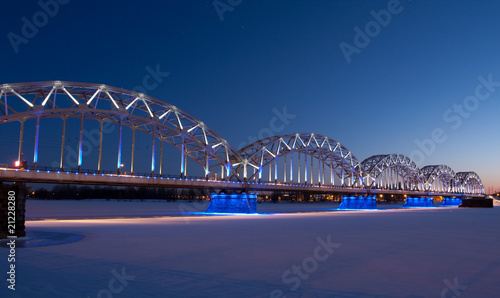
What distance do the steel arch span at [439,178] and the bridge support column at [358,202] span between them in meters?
70.7

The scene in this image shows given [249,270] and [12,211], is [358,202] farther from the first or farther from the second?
[249,270]

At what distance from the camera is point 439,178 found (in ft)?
604

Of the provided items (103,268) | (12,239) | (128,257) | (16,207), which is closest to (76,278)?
(103,268)

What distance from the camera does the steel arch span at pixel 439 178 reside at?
571 feet

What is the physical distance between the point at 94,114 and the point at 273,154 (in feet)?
140

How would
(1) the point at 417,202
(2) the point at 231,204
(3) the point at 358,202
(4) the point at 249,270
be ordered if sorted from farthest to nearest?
(1) the point at 417,202 < (3) the point at 358,202 < (2) the point at 231,204 < (4) the point at 249,270

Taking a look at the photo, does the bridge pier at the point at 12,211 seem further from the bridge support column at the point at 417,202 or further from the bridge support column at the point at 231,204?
the bridge support column at the point at 417,202

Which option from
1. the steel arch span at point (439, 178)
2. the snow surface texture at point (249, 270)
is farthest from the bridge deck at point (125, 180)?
the steel arch span at point (439, 178)

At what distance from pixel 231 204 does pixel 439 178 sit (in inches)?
5871

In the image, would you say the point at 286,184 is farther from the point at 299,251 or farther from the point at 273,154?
the point at 299,251

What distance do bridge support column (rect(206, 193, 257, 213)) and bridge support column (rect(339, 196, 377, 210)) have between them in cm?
4493

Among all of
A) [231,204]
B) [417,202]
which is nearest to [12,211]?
[231,204]

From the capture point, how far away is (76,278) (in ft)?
30.6

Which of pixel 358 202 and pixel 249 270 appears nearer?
pixel 249 270
